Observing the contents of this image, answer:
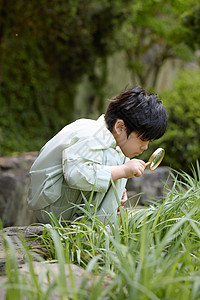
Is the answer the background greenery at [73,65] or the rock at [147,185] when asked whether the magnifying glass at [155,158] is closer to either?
the rock at [147,185]

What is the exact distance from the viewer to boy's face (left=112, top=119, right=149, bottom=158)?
7.36 ft

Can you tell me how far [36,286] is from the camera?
1.22 m

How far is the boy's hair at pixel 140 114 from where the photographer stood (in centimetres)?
219

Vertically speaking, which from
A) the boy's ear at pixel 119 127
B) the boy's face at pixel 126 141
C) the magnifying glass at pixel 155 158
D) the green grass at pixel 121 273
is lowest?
the green grass at pixel 121 273

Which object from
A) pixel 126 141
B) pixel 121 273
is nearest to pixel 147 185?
pixel 126 141

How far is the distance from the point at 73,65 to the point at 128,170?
6.60 m

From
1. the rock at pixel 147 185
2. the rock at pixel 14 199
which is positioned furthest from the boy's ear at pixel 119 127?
the rock at pixel 147 185

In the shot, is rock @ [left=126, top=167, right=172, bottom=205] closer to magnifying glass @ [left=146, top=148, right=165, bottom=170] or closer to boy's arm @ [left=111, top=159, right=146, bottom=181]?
magnifying glass @ [left=146, top=148, right=165, bottom=170]

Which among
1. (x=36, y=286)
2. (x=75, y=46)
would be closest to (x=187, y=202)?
(x=36, y=286)

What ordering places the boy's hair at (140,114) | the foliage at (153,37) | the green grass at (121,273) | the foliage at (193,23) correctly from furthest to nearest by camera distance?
the foliage at (153,37) → the foliage at (193,23) → the boy's hair at (140,114) → the green grass at (121,273)

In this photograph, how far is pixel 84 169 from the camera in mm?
2062

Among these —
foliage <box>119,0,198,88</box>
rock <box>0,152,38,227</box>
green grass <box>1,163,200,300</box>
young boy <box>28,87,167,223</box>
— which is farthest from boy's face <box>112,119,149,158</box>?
foliage <box>119,0,198,88</box>

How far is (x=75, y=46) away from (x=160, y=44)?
9.18 feet

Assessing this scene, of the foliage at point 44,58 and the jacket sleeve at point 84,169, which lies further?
the foliage at point 44,58
